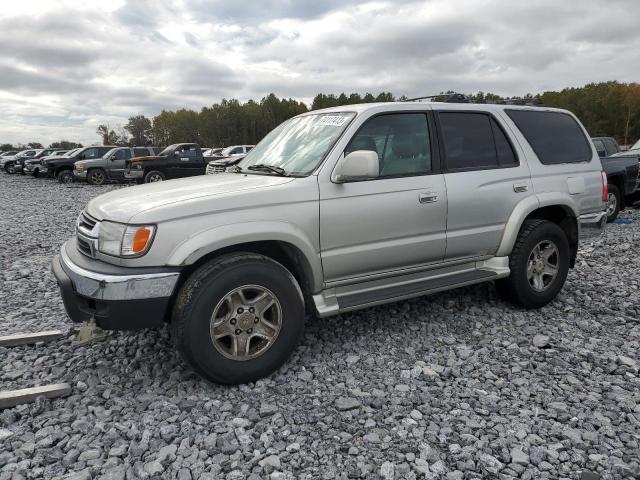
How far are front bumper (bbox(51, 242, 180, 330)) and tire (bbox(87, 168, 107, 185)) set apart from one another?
19.8m

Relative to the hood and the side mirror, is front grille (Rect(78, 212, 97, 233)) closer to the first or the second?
the hood

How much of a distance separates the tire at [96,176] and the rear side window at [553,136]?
780 inches

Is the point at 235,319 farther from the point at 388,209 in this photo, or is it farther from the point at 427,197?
the point at 427,197

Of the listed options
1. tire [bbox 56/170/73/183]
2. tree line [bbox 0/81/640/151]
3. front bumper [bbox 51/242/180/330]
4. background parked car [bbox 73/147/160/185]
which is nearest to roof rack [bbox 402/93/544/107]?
front bumper [bbox 51/242/180/330]

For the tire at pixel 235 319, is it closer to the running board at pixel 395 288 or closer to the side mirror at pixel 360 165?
the running board at pixel 395 288

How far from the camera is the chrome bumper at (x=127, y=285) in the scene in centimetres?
291

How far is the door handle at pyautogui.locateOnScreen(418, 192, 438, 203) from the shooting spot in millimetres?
3826

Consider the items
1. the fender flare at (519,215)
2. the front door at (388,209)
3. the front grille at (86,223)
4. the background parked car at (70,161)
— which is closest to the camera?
the front grille at (86,223)

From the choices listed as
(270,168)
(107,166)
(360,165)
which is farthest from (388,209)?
(107,166)

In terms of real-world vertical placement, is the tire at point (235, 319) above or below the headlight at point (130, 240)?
below

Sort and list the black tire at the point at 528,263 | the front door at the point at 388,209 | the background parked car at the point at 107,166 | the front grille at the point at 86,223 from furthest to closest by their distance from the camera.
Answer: the background parked car at the point at 107,166 → the black tire at the point at 528,263 → the front door at the point at 388,209 → the front grille at the point at 86,223

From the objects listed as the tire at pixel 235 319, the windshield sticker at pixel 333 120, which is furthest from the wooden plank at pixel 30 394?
the windshield sticker at pixel 333 120

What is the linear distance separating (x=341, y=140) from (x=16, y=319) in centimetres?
340

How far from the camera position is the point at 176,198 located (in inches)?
125
